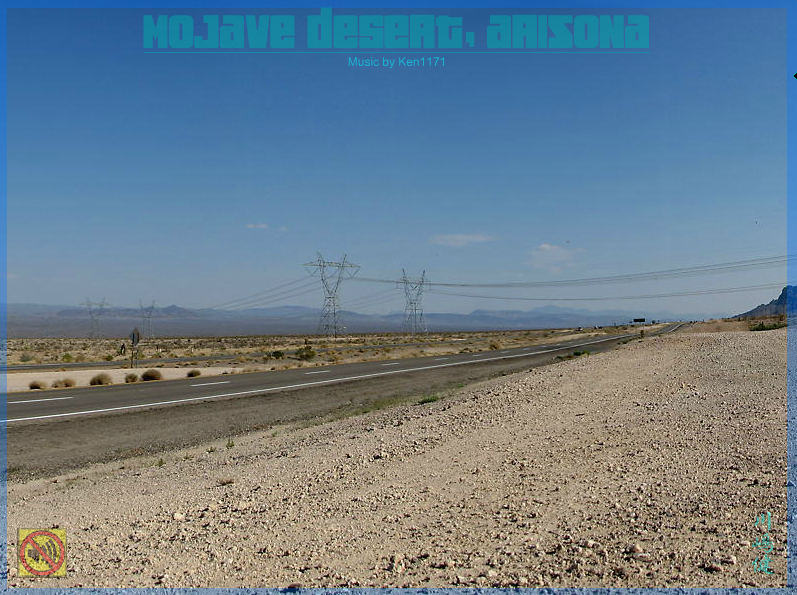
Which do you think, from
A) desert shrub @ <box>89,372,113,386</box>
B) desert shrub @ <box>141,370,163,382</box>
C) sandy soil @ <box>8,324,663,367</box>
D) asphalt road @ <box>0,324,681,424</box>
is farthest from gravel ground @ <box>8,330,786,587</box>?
sandy soil @ <box>8,324,663,367</box>

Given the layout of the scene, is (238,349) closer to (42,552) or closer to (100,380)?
(100,380)

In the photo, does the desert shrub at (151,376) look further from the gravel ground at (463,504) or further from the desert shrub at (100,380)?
the gravel ground at (463,504)

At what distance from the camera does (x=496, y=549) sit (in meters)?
5.49

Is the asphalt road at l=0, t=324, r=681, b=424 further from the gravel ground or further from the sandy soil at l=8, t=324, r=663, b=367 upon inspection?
the sandy soil at l=8, t=324, r=663, b=367

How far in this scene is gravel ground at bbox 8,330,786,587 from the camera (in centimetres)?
514

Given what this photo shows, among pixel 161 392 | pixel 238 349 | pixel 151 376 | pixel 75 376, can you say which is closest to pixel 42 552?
pixel 161 392

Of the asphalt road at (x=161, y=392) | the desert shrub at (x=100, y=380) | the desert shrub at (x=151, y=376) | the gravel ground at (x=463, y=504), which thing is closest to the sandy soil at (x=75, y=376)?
the desert shrub at (x=100, y=380)

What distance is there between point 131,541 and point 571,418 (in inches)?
313

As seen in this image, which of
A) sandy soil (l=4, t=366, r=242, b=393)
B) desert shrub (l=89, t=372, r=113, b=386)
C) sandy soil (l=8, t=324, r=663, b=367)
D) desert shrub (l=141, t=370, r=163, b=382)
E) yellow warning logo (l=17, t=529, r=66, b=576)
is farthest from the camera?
sandy soil (l=8, t=324, r=663, b=367)

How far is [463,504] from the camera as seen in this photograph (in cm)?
688

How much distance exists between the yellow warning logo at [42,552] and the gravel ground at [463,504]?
0.41 feet

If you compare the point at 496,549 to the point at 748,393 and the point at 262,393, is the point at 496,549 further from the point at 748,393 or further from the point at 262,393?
the point at 262,393

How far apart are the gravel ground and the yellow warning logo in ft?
0.41

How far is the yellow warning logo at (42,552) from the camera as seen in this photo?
5.84 m
